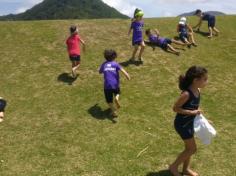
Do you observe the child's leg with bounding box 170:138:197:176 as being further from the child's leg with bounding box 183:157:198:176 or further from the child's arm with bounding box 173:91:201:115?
the child's arm with bounding box 173:91:201:115

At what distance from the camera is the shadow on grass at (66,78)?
16.0 meters

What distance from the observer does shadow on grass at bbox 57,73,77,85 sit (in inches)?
630

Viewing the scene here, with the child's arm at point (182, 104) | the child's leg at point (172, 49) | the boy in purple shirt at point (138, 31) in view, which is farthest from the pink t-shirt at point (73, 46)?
the child's arm at point (182, 104)

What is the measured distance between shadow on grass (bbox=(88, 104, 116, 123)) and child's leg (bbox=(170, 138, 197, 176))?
3.90m

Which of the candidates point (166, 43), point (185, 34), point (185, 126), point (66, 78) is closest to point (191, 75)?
point (185, 126)

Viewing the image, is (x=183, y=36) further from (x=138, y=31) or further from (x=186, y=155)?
(x=186, y=155)

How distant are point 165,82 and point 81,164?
23.5ft

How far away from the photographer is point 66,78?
1633 cm

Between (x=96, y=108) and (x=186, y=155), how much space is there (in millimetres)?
5364

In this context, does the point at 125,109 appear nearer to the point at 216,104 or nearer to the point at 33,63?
the point at 216,104

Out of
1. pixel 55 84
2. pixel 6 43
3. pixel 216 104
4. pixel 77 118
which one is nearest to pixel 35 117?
pixel 77 118

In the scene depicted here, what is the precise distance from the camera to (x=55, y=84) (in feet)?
51.8

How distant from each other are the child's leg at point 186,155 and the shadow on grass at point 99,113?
390 centimetres

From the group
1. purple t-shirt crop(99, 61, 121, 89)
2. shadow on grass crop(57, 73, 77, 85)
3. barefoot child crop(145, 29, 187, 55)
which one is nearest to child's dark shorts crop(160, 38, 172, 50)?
barefoot child crop(145, 29, 187, 55)
